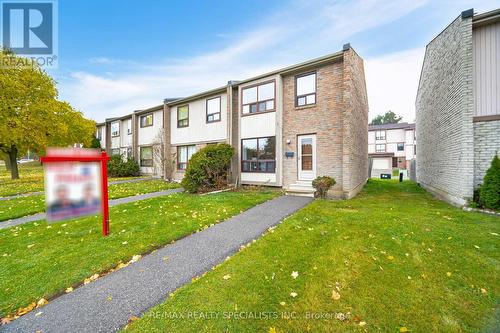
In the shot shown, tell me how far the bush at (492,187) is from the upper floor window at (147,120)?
20239 millimetres

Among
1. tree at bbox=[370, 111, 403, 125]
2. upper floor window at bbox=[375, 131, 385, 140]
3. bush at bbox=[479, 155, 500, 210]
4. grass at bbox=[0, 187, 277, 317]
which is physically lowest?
grass at bbox=[0, 187, 277, 317]

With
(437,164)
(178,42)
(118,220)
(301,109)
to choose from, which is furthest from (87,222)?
(437,164)

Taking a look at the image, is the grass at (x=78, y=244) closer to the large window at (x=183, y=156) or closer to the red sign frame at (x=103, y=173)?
the red sign frame at (x=103, y=173)

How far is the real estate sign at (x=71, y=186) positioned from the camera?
3.71 m

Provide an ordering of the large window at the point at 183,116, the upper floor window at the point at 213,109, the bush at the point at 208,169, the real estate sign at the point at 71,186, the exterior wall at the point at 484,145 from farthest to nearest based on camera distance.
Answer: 1. the large window at the point at 183,116
2. the upper floor window at the point at 213,109
3. the bush at the point at 208,169
4. the exterior wall at the point at 484,145
5. the real estate sign at the point at 71,186

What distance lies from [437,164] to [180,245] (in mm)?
11961

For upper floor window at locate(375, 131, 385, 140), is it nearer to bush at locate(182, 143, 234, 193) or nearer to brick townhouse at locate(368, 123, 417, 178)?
brick townhouse at locate(368, 123, 417, 178)

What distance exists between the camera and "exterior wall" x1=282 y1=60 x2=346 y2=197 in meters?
9.87

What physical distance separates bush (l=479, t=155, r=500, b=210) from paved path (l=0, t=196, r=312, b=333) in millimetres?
7086

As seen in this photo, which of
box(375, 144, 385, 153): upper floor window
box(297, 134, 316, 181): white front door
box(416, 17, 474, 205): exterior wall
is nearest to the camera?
box(416, 17, 474, 205): exterior wall

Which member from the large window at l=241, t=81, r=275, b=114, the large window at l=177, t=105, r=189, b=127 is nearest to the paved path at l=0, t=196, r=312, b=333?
the large window at l=241, t=81, r=275, b=114

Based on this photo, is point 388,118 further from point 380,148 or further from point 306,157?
point 306,157

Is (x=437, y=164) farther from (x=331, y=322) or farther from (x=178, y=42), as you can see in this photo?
(x=178, y=42)

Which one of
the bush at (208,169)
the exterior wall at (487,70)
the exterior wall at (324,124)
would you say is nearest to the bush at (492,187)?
the exterior wall at (487,70)
